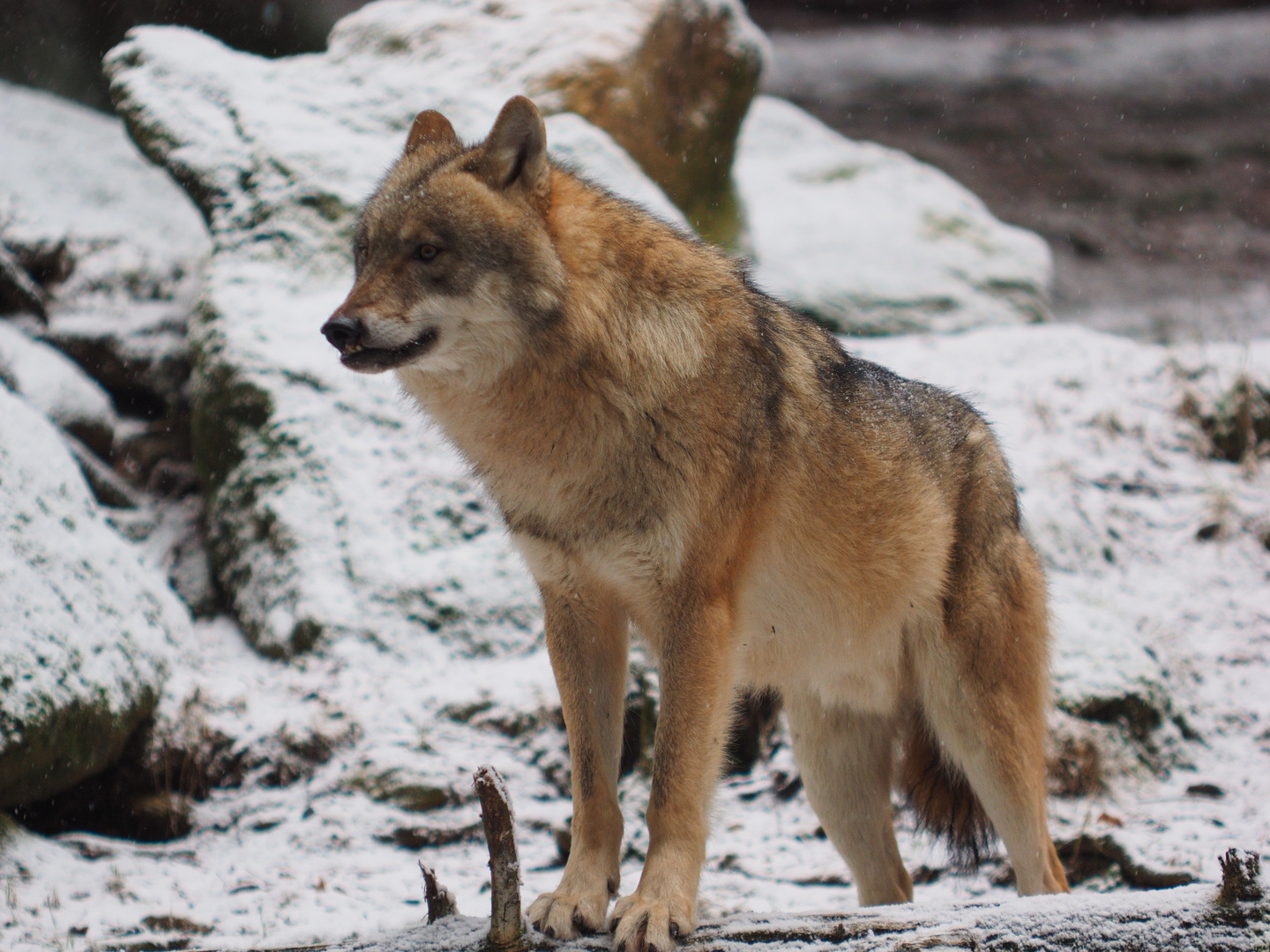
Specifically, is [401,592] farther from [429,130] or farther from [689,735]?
[689,735]

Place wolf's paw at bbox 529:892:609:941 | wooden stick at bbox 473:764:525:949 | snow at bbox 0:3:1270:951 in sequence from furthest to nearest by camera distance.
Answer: snow at bbox 0:3:1270:951 < wolf's paw at bbox 529:892:609:941 < wooden stick at bbox 473:764:525:949

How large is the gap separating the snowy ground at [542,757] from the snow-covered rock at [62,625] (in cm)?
26

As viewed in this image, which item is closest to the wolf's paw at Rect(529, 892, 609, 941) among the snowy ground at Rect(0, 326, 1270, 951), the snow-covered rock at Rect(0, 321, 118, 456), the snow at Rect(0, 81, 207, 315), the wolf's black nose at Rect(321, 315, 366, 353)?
the snowy ground at Rect(0, 326, 1270, 951)

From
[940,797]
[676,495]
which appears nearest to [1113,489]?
[940,797]

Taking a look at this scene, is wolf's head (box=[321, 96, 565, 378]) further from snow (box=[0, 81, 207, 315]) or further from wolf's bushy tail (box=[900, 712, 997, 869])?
snow (box=[0, 81, 207, 315])

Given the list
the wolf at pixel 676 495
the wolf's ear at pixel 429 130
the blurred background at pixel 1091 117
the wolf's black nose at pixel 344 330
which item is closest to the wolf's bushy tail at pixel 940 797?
the wolf at pixel 676 495

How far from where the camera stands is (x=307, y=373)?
5926mm

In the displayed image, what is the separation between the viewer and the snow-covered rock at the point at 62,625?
3768 mm

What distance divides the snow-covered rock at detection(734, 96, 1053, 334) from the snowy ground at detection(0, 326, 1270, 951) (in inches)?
51.7

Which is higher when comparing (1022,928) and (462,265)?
(462,265)

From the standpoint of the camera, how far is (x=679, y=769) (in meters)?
2.72

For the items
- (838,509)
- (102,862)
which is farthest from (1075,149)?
(102,862)

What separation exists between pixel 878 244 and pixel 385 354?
23.2 feet

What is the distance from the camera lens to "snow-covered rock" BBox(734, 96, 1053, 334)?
808 cm
